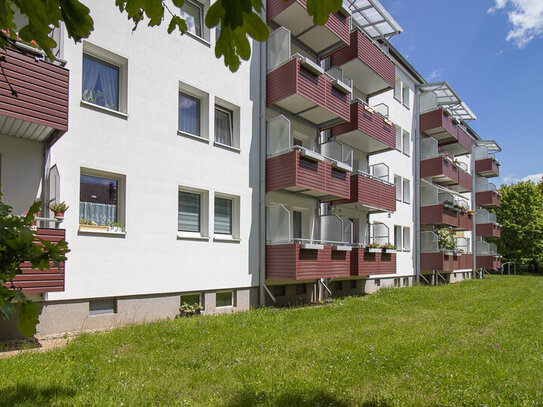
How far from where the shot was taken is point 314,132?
16156 mm

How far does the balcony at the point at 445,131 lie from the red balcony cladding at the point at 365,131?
311 inches

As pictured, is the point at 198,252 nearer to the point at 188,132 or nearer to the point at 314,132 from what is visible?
the point at 188,132

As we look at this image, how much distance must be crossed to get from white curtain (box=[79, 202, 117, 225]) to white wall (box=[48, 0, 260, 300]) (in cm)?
35

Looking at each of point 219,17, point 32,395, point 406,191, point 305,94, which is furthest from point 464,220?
point 219,17

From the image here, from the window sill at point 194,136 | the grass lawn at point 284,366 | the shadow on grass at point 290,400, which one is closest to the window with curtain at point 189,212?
the window sill at point 194,136

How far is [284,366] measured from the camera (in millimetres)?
6426

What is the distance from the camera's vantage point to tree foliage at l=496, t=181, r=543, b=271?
4488 centimetres

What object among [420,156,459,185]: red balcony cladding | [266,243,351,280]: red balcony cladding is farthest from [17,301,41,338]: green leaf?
[420,156,459,185]: red balcony cladding

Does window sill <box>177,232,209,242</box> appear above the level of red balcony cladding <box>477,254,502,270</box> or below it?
above

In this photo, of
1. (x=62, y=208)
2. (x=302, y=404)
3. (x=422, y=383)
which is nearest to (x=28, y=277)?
(x=62, y=208)

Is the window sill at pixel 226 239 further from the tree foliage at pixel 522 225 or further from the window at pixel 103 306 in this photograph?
the tree foliage at pixel 522 225

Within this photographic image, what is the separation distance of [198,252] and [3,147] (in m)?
5.28

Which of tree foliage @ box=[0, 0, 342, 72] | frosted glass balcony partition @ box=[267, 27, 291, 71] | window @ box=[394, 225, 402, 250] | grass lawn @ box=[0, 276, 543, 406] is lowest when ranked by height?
grass lawn @ box=[0, 276, 543, 406]

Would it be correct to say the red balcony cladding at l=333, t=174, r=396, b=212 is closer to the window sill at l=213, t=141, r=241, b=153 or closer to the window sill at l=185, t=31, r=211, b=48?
the window sill at l=213, t=141, r=241, b=153
